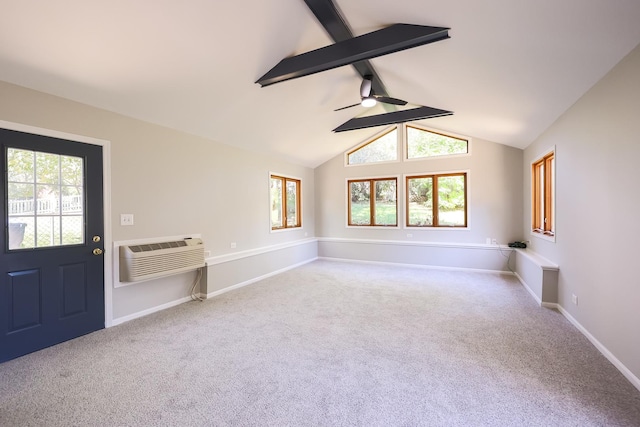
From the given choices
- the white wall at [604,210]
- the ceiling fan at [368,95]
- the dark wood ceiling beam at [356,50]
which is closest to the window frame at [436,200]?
the white wall at [604,210]

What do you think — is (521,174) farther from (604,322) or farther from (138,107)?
(138,107)

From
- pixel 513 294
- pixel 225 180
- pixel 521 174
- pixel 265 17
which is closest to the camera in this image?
pixel 265 17

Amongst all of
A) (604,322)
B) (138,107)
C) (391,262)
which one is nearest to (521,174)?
(391,262)

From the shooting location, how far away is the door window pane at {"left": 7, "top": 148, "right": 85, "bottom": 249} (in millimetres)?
2547

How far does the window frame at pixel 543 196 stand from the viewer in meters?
4.07

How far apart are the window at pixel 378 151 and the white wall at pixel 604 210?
333 cm

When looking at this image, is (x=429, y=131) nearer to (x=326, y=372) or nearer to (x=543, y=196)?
(x=543, y=196)

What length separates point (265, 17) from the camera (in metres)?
2.53

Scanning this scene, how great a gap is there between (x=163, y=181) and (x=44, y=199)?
1210 mm

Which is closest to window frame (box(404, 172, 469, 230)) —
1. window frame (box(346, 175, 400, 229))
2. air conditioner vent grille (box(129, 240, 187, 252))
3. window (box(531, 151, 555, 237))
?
window frame (box(346, 175, 400, 229))

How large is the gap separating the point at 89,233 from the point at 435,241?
5.96 m

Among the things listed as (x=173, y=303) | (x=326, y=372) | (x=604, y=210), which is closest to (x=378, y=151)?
(x=604, y=210)

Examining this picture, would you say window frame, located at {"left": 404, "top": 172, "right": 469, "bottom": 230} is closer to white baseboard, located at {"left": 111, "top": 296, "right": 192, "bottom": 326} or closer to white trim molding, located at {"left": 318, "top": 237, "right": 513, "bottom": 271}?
white trim molding, located at {"left": 318, "top": 237, "right": 513, "bottom": 271}

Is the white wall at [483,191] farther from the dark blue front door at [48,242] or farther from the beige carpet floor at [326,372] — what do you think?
the dark blue front door at [48,242]
